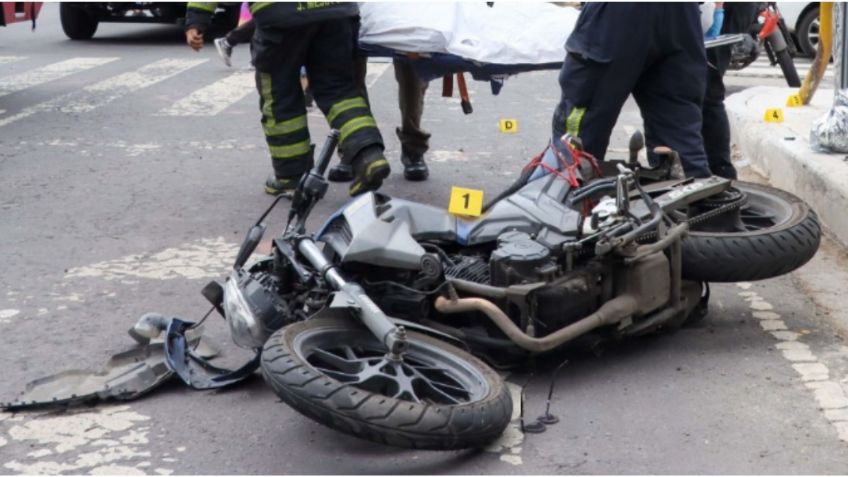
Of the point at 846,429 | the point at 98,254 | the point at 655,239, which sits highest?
the point at 655,239

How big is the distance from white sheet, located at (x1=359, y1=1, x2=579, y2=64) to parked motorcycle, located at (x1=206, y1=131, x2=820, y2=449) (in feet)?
5.69

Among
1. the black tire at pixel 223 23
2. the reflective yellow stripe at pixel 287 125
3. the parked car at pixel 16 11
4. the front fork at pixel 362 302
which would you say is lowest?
the black tire at pixel 223 23

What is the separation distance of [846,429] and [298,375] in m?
1.63

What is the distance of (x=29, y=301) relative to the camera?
523cm

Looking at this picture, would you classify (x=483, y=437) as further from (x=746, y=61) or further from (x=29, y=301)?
(x=746, y=61)

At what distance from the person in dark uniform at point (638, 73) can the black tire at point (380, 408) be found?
1864mm

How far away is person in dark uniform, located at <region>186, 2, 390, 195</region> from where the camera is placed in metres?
6.52

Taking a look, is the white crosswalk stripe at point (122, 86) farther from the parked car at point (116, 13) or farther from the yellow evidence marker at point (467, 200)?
the yellow evidence marker at point (467, 200)

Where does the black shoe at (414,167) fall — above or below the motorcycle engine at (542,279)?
below

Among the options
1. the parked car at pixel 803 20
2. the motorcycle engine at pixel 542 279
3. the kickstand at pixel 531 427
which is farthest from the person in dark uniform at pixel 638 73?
the parked car at pixel 803 20

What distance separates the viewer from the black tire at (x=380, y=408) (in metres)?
3.48

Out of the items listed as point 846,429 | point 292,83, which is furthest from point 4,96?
point 846,429

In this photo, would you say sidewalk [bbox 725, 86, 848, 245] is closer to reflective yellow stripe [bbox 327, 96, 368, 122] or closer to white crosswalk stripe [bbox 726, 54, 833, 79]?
reflective yellow stripe [bbox 327, 96, 368, 122]

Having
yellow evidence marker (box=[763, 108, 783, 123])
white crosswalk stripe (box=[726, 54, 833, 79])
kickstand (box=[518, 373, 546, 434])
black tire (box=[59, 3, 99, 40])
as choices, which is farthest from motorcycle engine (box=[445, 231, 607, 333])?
black tire (box=[59, 3, 99, 40])
